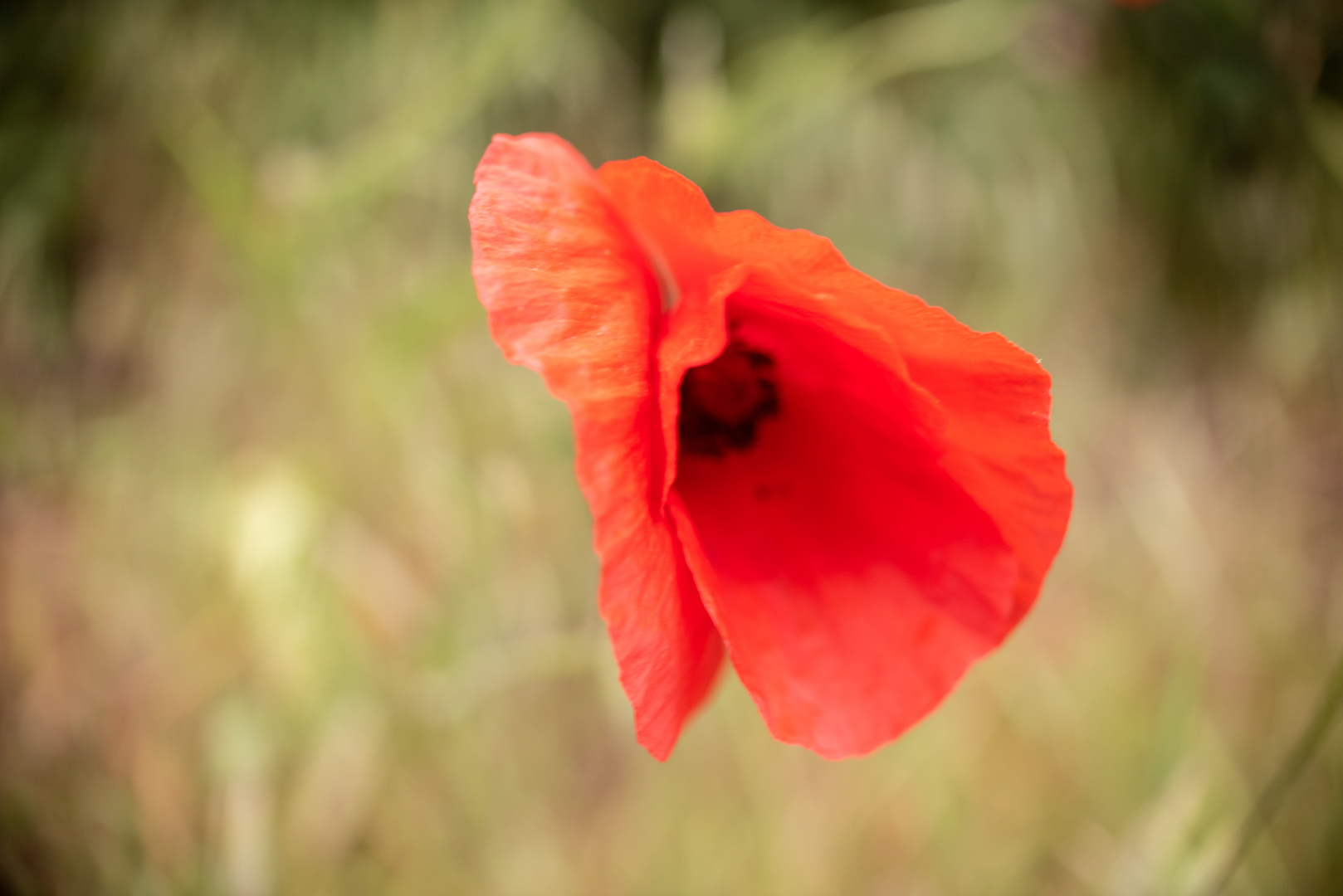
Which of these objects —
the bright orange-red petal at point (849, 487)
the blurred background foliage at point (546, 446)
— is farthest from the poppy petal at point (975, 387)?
the blurred background foliage at point (546, 446)

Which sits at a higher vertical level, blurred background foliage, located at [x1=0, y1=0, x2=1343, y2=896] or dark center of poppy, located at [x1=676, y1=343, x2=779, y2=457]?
dark center of poppy, located at [x1=676, y1=343, x2=779, y2=457]

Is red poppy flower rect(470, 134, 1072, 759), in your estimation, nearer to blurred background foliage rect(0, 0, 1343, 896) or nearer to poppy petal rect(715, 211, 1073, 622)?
poppy petal rect(715, 211, 1073, 622)

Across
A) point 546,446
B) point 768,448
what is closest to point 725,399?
point 768,448

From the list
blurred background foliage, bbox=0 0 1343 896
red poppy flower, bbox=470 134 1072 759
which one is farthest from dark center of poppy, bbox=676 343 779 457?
blurred background foliage, bbox=0 0 1343 896

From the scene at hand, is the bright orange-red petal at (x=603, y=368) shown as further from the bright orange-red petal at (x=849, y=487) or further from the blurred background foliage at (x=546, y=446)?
the blurred background foliage at (x=546, y=446)

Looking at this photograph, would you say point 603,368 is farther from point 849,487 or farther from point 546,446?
point 546,446

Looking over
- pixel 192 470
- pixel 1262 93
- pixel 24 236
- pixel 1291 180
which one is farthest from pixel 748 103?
pixel 1291 180

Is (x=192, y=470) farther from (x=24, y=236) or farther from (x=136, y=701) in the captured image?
(x=24, y=236)
